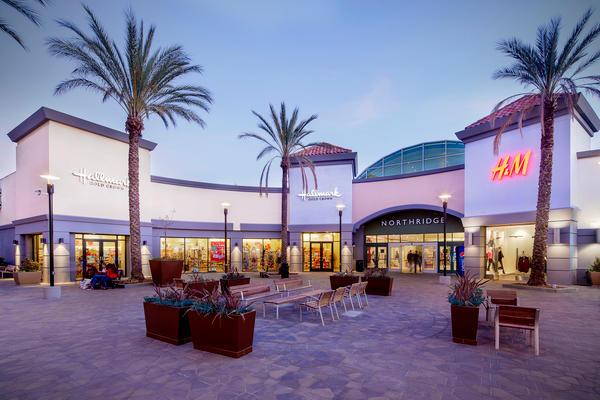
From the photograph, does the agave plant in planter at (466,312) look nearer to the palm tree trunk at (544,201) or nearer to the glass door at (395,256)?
the palm tree trunk at (544,201)

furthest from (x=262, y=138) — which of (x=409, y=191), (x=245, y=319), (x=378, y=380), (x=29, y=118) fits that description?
(x=378, y=380)

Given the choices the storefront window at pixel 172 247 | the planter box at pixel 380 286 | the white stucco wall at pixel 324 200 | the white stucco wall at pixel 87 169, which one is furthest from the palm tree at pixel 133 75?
the planter box at pixel 380 286

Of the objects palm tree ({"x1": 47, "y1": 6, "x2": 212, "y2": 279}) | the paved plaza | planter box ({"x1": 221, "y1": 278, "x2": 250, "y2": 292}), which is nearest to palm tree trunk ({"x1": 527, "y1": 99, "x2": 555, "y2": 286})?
the paved plaza

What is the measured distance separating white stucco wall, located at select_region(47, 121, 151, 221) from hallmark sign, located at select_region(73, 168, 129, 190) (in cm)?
12

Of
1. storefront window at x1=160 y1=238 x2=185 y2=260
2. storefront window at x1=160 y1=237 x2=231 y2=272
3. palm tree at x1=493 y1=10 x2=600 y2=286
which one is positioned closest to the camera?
palm tree at x1=493 y1=10 x2=600 y2=286

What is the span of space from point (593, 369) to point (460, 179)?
1749 cm

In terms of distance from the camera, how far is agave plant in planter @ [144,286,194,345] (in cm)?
685

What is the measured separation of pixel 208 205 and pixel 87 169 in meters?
8.66

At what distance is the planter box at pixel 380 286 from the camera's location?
13356 mm

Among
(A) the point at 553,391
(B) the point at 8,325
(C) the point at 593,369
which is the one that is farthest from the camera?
(B) the point at 8,325

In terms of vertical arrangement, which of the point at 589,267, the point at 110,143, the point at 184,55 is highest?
the point at 184,55

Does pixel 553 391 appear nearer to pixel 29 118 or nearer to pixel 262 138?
pixel 262 138

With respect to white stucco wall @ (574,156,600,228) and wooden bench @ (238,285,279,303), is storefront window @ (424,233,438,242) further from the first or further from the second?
wooden bench @ (238,285,279,303)

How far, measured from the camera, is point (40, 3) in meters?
7.18
